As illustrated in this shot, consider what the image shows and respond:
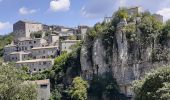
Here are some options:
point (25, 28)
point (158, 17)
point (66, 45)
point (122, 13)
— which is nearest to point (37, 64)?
point (66, 45)

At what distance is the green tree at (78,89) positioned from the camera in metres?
75.6

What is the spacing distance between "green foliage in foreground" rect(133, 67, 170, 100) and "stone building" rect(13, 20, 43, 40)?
220 feet

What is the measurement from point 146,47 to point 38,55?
31174 millimetres

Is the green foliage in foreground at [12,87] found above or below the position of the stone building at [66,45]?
below

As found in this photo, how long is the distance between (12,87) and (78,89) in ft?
86.7

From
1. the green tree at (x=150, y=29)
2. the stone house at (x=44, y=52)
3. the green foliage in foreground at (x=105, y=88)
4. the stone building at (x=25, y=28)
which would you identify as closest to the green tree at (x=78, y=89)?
the green foliage in foreground at (x=105, y=88)

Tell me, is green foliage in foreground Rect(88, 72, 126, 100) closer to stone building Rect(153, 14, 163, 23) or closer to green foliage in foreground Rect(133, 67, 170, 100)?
stone building Rect(153, 14, 163, 23)

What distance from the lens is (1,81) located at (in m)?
50.1

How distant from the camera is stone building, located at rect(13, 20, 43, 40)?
115m

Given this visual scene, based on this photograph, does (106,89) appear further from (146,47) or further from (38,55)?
(38,55)

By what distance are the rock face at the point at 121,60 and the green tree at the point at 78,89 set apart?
3626mm

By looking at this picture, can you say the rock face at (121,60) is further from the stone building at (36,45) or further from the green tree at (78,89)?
the stone building at (36,45)

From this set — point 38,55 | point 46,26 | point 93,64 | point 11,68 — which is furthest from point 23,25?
point 11,68

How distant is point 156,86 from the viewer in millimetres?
47875
